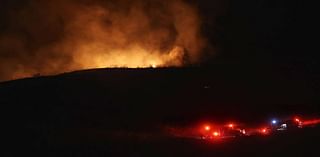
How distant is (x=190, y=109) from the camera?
2908 cm

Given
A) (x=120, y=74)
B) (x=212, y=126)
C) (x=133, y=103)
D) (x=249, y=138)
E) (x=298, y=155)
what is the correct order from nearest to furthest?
(x=298, y=155) < (x=249, y=138) < (x=212, y=126) < (x=133, y=103) < (x=120, y=74)

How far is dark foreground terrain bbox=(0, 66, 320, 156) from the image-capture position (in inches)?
785

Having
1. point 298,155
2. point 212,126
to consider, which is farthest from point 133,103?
point 298,155

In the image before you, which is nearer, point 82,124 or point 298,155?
point 298,155

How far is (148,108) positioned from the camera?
29.1m

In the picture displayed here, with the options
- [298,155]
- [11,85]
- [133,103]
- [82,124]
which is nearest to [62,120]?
[82,124]

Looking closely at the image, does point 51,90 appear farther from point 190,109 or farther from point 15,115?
point 190,109

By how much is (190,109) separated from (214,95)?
2.80 metres

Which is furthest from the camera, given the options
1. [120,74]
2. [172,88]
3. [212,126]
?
[120,74]

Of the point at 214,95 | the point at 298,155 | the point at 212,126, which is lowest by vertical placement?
the point at 298,155

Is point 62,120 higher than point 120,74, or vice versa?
point 120,74

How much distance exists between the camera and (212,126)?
1022 inches

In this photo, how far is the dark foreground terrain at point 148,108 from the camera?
65.4 ft

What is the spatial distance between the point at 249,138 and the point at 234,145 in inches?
63.5
